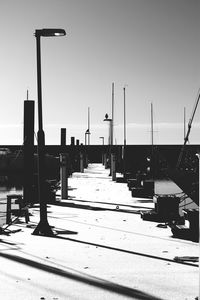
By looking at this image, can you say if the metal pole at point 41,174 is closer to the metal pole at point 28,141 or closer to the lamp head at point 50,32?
the lamp head at point 50,32

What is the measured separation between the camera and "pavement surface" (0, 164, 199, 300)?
263 inches

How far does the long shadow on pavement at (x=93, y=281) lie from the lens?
6492 millimetres

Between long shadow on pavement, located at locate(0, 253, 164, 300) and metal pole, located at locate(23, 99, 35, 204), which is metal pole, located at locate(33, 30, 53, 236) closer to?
long shadow on pavement, located at locate(0, 253, 164, 300)

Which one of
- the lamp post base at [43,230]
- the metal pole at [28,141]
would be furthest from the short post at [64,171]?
the lamp post base at [43,230]

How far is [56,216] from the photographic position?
15.0m

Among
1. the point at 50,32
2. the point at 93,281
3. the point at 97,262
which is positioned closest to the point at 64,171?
the point at 50,32

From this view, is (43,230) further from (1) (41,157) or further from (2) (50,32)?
(2) (50,32)

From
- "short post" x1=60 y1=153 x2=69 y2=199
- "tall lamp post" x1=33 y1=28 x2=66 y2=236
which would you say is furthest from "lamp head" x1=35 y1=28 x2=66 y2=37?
"short post" x1=60 y1=153 x2=69 y2=199

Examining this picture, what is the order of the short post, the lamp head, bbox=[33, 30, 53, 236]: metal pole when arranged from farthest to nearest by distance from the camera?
1. the short post
2. bbox=[33, 30, 53, 236]: metal pole
3. the lamp head

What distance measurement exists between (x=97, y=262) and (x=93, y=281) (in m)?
1.31

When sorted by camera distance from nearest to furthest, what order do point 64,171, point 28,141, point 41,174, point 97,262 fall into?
point 97,262, point 41,174, point 28,141, point 64,171

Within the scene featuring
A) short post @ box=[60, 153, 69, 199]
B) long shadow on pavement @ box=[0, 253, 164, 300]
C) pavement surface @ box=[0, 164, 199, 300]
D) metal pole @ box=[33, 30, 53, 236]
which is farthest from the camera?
short post @ box=[60, 153, 69, 199]

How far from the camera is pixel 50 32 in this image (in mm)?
11477

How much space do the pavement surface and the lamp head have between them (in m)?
4.76
